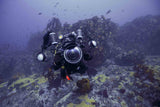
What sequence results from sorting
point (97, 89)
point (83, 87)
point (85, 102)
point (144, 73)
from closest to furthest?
point (85, 102)
point (83, 87)
point (97, 89)
point (144, 73)

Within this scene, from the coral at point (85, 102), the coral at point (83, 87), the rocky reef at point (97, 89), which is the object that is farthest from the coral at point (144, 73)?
the coral at point (85, 102)

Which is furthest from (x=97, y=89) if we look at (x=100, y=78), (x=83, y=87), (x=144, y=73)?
(x=144, y=73)

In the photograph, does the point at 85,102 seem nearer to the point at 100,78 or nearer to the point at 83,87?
the point at 83,87

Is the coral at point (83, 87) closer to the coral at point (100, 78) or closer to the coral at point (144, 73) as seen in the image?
the coral at point (100, 78)

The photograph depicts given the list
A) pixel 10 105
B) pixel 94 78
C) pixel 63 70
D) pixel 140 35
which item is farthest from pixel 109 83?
pixel 140 35

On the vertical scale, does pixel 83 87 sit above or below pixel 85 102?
above

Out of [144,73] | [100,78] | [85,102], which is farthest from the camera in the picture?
[100,78]

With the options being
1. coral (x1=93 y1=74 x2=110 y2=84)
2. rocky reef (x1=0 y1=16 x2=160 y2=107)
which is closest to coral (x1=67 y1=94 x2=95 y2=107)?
rocky reef (x1=0 y1=16 x2=160 y2=107)

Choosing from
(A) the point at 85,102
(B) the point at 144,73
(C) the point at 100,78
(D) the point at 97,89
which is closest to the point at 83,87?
(A) the point at 85,102

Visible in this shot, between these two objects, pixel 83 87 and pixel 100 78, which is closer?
pixel 83 87

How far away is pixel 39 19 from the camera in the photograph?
136m

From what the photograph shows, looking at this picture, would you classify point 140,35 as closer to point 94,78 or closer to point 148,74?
point 148,74

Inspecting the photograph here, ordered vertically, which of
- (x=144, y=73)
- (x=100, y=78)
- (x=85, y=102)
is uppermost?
(x=100, y=78)

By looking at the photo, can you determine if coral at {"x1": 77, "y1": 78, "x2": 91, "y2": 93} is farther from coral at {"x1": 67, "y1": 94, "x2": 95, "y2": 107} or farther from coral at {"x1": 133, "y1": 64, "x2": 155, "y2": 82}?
coral at {"x1": 133, "y1": 64, "x2": 155, "y2": 82}
